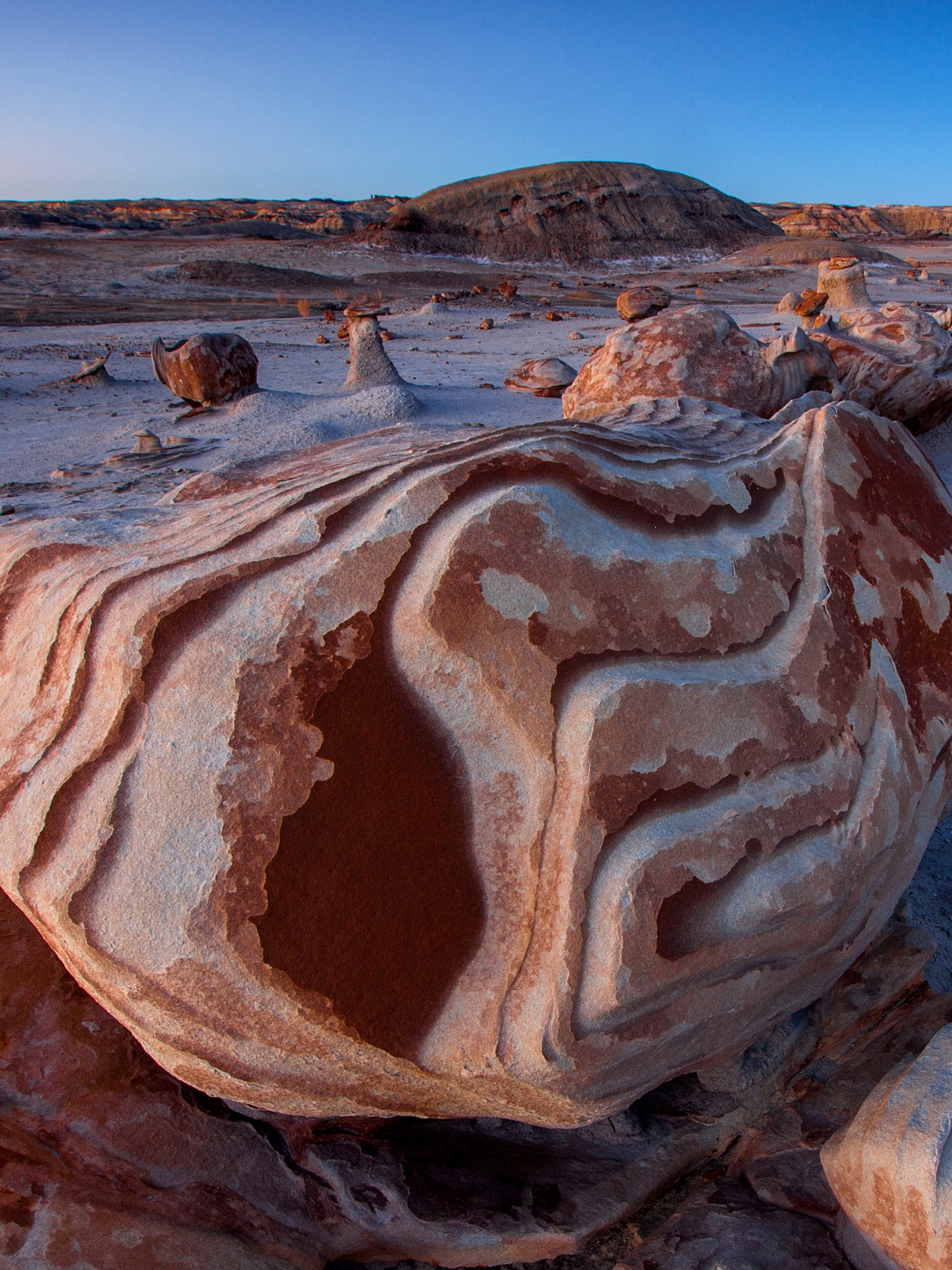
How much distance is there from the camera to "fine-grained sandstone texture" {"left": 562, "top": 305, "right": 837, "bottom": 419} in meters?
3.43

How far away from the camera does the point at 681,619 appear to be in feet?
3.68

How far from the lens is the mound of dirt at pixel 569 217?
19094 millimetres

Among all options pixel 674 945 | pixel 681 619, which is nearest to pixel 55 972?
pixel 674 945

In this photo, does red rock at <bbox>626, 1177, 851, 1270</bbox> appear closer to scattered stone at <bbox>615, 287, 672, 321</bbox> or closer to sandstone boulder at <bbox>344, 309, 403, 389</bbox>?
sandstone boulder at <bbox>344, 309, 403, 389</bbox>

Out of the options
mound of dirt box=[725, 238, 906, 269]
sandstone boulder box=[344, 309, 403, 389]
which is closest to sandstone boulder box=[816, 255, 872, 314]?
sandstone boulder box=[344, 309, 403, 389]

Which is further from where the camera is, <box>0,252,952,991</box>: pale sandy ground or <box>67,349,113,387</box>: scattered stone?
<box>67,349,113,387</box>: scattered stone

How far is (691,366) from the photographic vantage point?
136 inches

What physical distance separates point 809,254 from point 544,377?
560 inches

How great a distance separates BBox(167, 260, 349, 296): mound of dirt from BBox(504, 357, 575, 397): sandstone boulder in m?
6.96

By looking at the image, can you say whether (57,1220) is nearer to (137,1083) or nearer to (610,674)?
(137,1083)

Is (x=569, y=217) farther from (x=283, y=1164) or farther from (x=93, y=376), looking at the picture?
(x=283, y=1164)

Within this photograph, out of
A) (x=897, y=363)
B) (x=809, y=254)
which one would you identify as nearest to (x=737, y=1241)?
(x=897, y=363)

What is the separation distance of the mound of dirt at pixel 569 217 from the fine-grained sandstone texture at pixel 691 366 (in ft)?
53.4

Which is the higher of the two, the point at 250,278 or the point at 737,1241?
the point at 250,278
